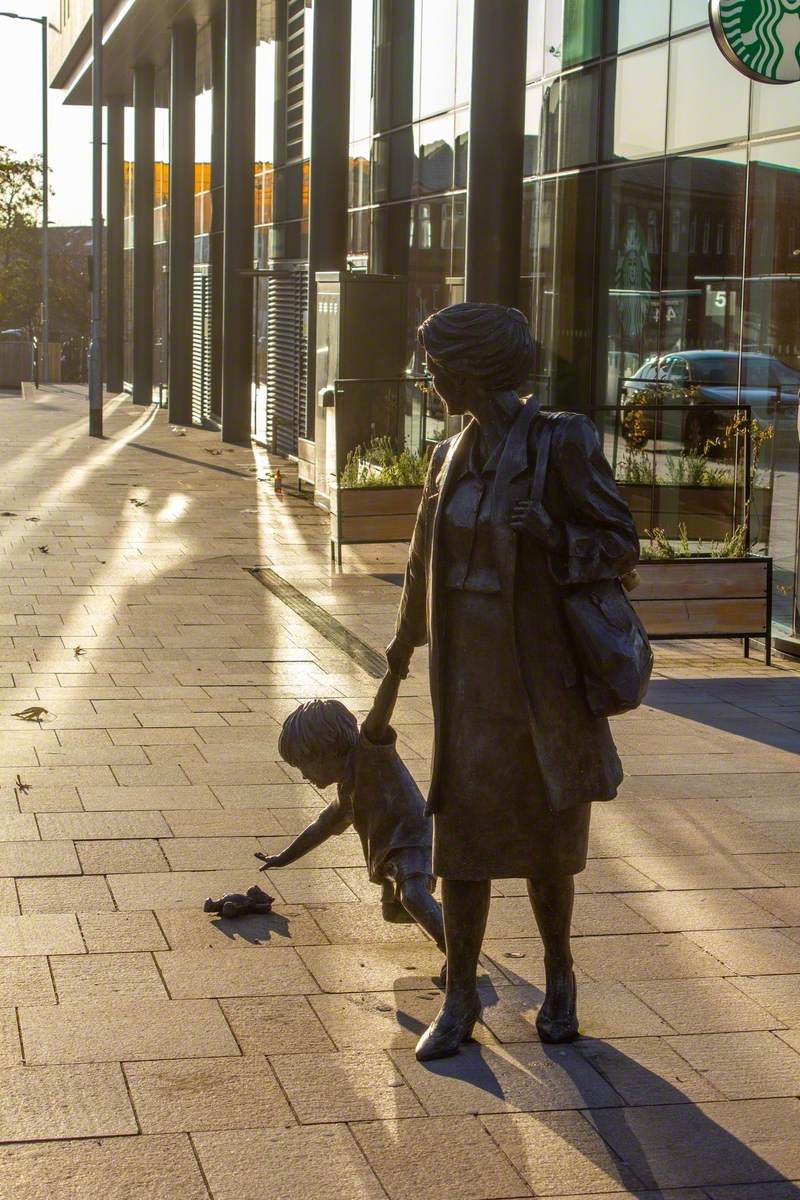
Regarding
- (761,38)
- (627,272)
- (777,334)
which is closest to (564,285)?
(627,272)

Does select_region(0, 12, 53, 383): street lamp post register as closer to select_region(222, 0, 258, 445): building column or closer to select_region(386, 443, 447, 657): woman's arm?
select_region(222, 0, 258, 445): building column

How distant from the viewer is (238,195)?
2766 cm

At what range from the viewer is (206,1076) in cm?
435

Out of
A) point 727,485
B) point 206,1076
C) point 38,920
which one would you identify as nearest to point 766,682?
point 727,485

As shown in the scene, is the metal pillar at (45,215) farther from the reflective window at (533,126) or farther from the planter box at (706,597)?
the planter box at (706,597)

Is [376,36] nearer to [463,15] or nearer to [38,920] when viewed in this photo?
[463,15]

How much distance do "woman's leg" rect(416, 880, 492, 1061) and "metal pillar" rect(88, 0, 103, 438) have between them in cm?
2582

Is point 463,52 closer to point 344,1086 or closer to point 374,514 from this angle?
point 374,514

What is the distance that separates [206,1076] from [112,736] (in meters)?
4.00

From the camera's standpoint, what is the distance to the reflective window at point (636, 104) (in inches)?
573

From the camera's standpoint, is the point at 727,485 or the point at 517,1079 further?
the point at 727,485

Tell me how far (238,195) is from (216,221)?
5.27m

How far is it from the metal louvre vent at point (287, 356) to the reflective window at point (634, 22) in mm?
9898

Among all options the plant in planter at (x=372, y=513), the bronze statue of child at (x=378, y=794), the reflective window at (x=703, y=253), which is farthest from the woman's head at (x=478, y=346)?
the plant in planter at (x=372, y=513)
